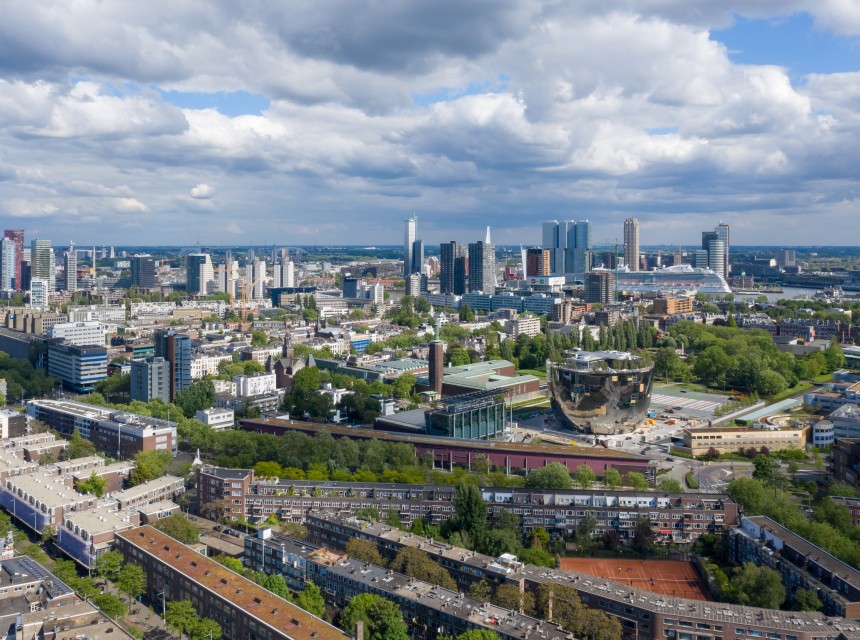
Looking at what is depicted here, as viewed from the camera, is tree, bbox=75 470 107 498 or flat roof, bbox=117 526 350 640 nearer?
flat roof, bbox=117 526 350 640

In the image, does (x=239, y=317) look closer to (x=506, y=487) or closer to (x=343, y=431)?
(x=343, y=431)

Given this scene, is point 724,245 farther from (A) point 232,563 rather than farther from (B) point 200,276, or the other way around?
(A) point 232,563

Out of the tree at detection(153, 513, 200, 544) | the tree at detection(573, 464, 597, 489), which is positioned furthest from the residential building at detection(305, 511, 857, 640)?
the tree at detection(573, 464, 597, 489)

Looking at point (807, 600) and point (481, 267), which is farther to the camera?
point (481, 267)

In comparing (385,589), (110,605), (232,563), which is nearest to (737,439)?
(385,589)

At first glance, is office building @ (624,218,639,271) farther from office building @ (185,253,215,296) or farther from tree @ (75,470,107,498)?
tree @ (75,470,107,498)

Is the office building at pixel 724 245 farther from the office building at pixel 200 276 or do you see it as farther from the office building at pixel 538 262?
the office building at pixel 200 276
